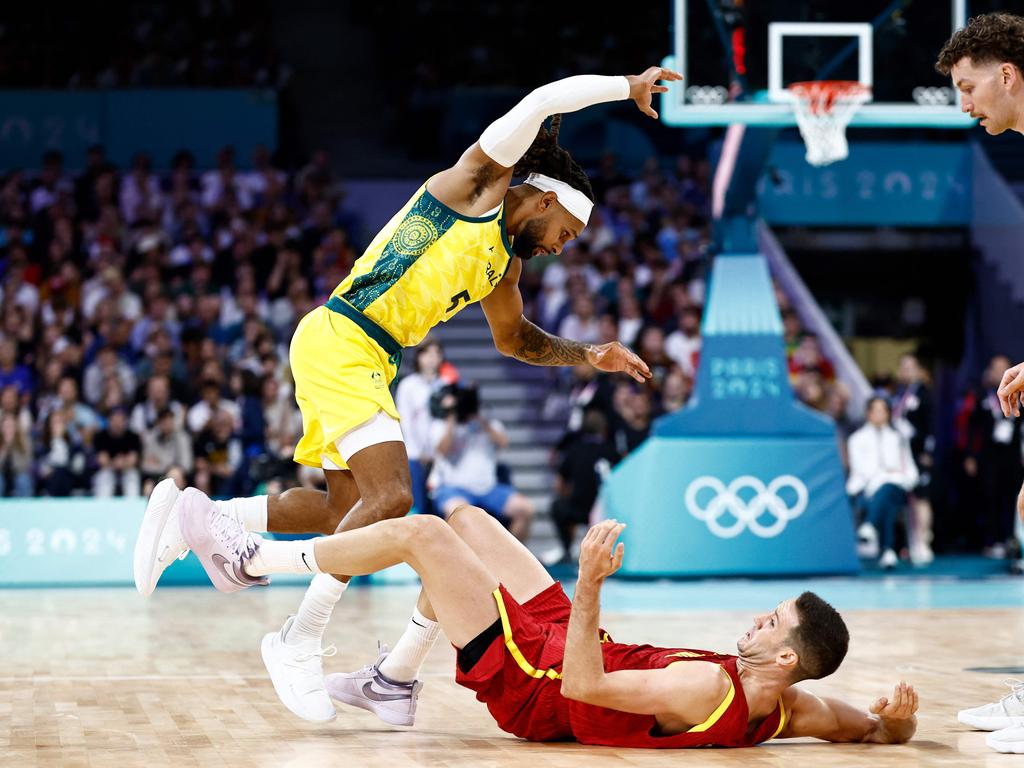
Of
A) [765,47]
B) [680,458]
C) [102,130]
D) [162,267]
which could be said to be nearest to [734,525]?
[680,458]

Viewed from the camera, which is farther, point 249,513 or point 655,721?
point 249,513

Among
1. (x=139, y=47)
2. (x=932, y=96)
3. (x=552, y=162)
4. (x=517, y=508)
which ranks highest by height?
(x=139, y=47)

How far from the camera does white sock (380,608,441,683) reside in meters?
5.27

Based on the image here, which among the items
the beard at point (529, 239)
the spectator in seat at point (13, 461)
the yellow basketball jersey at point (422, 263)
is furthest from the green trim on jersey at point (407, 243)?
the spectator in seat at point (13, 461)

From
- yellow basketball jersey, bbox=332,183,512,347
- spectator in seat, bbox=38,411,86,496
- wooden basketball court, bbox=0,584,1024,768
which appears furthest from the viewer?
spectator in seat, bbox=38,411,86,496

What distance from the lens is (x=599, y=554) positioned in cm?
435

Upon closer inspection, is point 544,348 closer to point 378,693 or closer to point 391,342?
point 391,342

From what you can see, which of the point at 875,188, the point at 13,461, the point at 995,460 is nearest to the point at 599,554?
the point at 13,461

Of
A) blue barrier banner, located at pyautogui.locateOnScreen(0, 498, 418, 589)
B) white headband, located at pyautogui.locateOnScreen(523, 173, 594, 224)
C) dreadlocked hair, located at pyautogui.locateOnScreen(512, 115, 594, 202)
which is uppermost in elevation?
dreadlocked hair, located at pyautogui.locateOnScreen(512, 115, 594, 202)

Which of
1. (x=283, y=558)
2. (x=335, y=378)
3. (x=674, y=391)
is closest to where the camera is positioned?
(x=283, y=558)

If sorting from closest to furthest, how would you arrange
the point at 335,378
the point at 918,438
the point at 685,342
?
the point at 335,378, the point at 918,438, the point at 685,342

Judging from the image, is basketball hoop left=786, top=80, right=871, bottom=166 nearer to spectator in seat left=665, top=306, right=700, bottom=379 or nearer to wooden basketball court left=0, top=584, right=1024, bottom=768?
wooden basketball court left=0, top=584, right=1024, bottom=768

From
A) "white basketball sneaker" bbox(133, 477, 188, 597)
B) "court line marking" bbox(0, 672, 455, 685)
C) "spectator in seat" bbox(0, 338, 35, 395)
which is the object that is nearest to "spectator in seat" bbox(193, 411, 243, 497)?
"spectator in seat" bbox(0, 338, 35, 395)

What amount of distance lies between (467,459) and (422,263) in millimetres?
6941
